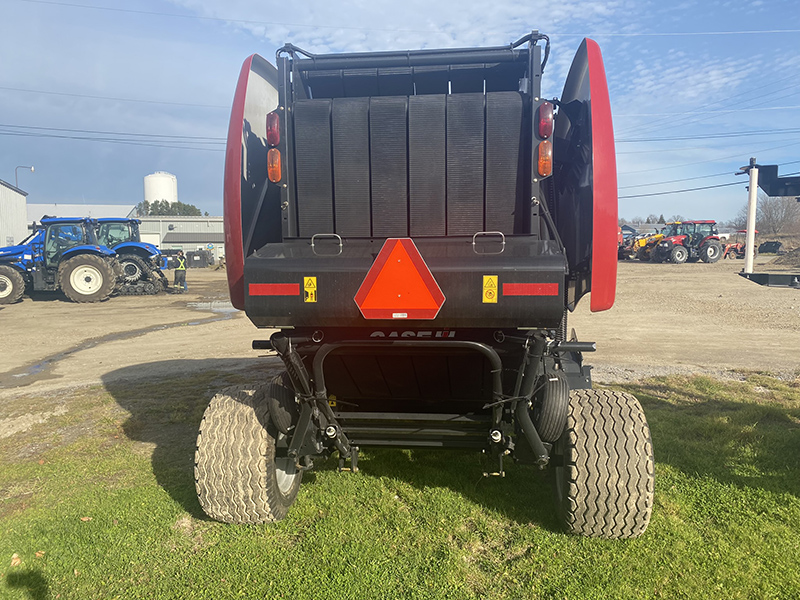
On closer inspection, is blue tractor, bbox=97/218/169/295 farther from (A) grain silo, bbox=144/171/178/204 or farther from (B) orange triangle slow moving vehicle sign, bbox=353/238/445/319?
(A) grain silo, bbox=144/171/178/204

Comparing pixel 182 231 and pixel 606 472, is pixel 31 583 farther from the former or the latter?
pixel 182 231

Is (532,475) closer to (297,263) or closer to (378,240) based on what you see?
A: (378,240)

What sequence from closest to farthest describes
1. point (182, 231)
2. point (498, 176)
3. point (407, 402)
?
point (498, 176) < point (407, 402) < point (182, 231)

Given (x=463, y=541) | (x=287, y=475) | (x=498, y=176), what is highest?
(x=498, y=176)

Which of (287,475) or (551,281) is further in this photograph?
(287,475)

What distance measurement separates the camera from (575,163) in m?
2.74

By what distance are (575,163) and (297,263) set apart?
151 centimetres

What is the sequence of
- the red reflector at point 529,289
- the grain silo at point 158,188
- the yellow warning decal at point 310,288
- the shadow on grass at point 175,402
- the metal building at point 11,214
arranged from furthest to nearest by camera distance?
the grain silo at point 158,188 → the metal building at point 11,214 → the shadow on grass at point 175,402 → the yellow warning decal at point 310,288 → the red reflector at point 529,289

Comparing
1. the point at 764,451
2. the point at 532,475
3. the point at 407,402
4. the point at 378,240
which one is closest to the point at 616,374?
the point at 764,451

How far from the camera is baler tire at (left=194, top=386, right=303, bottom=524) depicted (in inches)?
110

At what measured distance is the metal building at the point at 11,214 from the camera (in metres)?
32.6

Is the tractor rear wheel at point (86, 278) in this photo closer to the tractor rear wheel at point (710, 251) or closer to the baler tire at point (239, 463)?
the baler tire at point (239, 463)

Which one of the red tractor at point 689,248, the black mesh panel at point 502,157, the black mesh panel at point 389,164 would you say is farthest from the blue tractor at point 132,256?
the red tractor at point 689,248

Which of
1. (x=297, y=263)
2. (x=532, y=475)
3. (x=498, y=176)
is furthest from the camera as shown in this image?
(x=532, y=475)
